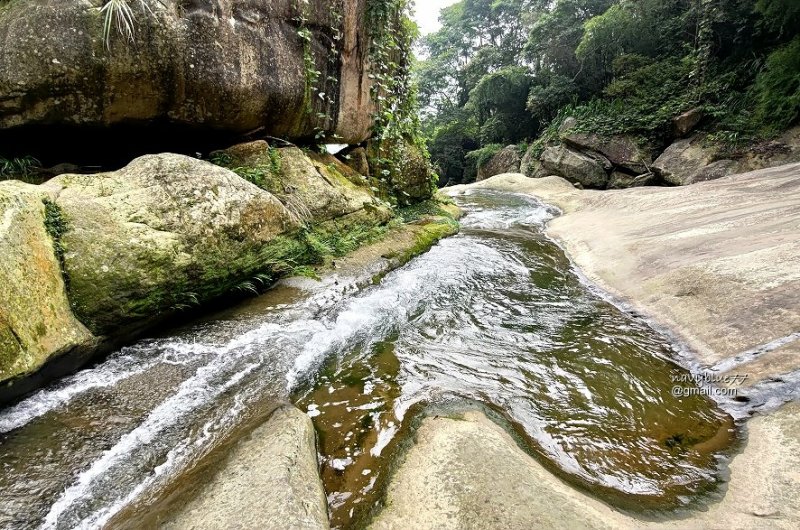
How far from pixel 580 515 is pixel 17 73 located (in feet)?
22.6

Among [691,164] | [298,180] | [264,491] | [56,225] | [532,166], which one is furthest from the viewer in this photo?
[532,166]

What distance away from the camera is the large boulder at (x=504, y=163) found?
2615 centimetres

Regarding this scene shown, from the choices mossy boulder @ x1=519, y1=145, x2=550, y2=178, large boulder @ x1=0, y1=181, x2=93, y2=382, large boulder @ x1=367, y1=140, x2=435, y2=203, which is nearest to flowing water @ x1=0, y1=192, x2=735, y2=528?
large boulder @ x1=0, y1=181, x2=93, y2=382

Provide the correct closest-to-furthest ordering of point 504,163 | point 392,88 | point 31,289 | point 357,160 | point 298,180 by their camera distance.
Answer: point 31,289 < point 298,180 < point 357,160 < point 392,88 < point 504,163

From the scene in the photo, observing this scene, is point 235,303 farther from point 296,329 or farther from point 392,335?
point 392,335

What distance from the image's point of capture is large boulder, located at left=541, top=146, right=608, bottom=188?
731 inches

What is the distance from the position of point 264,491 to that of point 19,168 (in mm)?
5491

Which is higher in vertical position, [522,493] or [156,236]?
[156,236]

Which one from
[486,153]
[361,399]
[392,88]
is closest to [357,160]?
[392,88]

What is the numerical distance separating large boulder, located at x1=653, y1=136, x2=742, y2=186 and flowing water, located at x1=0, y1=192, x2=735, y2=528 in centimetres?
1245

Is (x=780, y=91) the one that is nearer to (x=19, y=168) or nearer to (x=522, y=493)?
(x=522, y=493)

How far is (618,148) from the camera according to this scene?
18281mm

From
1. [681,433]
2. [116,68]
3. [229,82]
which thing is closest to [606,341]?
[681,433]

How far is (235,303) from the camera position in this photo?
5023mm
